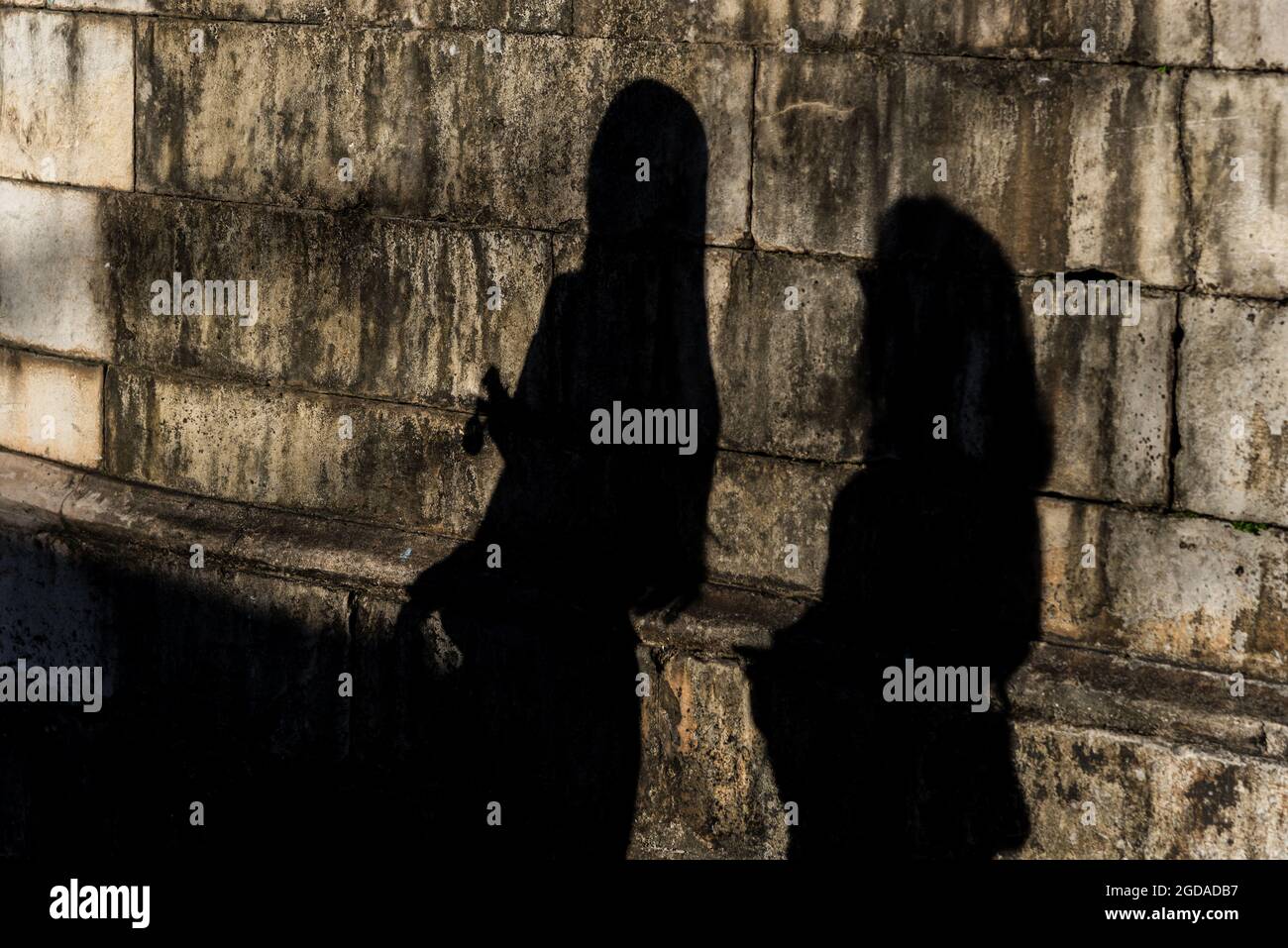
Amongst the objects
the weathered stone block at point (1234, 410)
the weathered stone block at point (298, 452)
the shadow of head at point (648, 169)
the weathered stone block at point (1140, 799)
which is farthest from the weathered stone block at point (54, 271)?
the weathered stone block at point (1234, 410)

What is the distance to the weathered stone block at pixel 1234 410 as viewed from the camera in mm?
4750

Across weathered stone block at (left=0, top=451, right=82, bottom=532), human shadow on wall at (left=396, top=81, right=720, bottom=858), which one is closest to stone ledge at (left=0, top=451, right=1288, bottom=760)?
weathered stone block at (left=0, top=451, right=82, bottom=532)

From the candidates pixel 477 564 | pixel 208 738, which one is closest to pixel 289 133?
pixel 477 564

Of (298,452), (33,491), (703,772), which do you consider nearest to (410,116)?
(298,452)

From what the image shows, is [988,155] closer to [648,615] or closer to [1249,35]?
[1249,35]

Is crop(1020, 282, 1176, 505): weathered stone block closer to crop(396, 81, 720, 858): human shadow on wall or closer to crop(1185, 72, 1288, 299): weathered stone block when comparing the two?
crop(1185, 72, 1288, 299): weathered stone block

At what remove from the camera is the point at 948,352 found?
523cm

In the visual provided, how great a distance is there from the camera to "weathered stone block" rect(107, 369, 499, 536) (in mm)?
6219

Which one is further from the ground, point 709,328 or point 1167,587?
point 709,328

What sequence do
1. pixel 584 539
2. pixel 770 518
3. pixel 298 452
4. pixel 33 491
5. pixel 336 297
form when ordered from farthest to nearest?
pixel 33 491 → pixel 298 452 → pixel 336 297 → pixel 584 539 → pixel 770 518

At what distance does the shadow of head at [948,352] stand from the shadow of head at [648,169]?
79 cm

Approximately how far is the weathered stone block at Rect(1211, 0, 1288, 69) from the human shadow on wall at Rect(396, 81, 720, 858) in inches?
73.7

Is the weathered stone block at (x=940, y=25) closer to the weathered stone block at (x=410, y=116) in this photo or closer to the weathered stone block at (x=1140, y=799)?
the weathered stone block at (x=410, y=116)

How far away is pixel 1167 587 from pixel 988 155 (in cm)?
164
